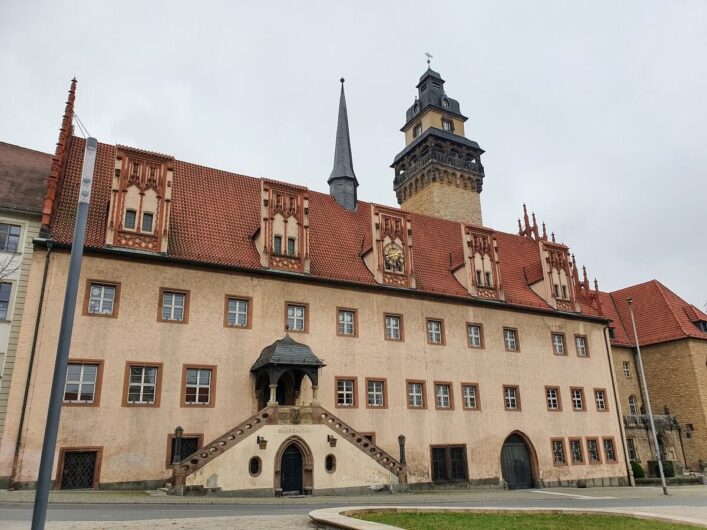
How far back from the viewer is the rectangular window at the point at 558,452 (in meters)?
29.5

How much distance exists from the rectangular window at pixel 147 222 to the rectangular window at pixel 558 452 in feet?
74.2

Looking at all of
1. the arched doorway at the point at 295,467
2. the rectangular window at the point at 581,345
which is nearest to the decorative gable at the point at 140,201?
the arched doorway at the point at 295,467

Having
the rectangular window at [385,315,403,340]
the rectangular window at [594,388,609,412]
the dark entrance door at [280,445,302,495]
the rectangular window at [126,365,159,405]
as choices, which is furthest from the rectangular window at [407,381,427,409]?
the rectangular window at [594,388,609,412]

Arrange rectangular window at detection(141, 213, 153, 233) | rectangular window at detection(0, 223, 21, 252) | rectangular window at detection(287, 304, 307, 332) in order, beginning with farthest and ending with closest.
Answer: rectangular window at detection(287, 304, 307, 332)
rectangular window at detection(141, 213, 153, 233)
rectangular window at detection(0, 223, 21, 252)

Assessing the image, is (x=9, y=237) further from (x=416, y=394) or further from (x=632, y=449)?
(x=632, y=449)

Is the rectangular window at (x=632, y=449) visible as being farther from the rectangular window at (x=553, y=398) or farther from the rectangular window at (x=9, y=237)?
the rectangular window at (x=9, y=237)

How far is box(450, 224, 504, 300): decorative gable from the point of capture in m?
30.0

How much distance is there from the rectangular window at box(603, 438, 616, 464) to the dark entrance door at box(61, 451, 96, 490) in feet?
86.5

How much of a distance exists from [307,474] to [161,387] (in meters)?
6.19

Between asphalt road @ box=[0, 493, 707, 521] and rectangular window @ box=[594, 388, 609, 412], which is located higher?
rectangular window @ box=[594, 388, 609, 412]

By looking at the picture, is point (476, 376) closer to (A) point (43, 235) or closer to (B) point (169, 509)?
(B) point (169, 509)

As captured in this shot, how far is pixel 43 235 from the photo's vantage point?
2014 cm

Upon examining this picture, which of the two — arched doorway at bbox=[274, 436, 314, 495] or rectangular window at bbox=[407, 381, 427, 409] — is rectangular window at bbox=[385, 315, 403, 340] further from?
arched doorway at bbox=[274, 436, 314, 495]

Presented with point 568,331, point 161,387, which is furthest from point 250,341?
point 568,331
